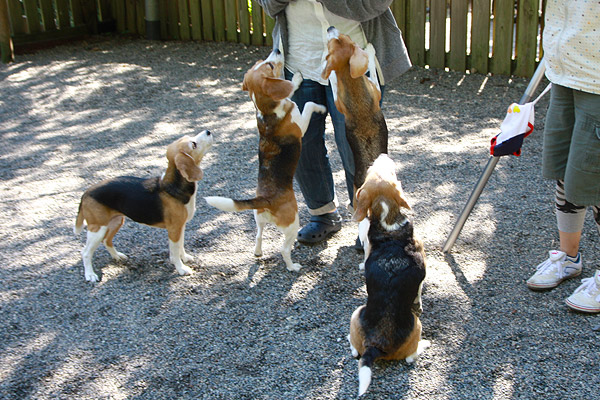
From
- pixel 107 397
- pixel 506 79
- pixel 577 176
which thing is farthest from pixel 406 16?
pixel 107 397

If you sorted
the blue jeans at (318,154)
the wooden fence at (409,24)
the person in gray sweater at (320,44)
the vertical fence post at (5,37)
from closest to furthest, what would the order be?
the person in gray sweater at (320,44)
the blue jeans at (318,154)
the wooden fence at (409,24)
the vertical fence post at (5,37)

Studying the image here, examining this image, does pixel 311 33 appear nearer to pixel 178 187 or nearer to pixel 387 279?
pixel 178 187

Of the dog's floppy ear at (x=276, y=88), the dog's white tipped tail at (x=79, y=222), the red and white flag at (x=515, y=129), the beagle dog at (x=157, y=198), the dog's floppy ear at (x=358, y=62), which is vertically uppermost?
the dog's floppy ear at (x=358, y=62)

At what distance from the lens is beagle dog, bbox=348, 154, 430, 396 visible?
3451 millimetres

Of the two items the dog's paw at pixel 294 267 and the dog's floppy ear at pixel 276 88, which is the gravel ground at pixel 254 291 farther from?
the dog's floppy ear at pixel 276 88

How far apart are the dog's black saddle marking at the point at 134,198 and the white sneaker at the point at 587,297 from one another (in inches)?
114

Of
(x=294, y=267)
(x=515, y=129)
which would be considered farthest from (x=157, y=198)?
(x=515, y=129)

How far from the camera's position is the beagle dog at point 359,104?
169 inches

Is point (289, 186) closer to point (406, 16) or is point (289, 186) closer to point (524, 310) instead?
point (524, 310)

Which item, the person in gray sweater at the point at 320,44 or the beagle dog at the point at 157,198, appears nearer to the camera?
the person in gray sweater at the point at 320,44

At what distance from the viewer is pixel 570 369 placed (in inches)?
137

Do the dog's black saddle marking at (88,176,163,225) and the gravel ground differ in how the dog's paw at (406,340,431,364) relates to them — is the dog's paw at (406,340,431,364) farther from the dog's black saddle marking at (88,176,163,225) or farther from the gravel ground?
the dog's black saddle marking at (88,176,163,225)

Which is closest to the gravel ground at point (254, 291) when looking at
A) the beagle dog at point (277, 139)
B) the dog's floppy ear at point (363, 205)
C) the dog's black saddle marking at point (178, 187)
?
the beagle dog at point (277, 139)

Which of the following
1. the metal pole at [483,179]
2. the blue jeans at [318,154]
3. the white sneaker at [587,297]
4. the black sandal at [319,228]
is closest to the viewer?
the white sneaker at [587,297]
